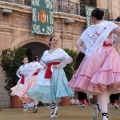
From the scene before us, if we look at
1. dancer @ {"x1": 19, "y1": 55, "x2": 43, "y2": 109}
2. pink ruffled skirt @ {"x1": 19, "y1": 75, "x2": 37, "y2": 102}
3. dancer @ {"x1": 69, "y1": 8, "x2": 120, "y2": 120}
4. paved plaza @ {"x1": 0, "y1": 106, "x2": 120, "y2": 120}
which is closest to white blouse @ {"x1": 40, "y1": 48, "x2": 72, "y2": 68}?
paved plaza @ {"x1": 0, "y1": 106, "x2": 120, "y2": 120}

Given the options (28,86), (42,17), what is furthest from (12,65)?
(42,17)

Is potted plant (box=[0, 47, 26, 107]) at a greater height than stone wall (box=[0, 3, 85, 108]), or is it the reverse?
stone wall (box=[0, 3, 85, 108])

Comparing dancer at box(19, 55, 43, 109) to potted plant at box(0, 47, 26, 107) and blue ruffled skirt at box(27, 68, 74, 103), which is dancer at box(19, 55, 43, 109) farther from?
blue ruffled skirt at box(27, 68, 74, 103)

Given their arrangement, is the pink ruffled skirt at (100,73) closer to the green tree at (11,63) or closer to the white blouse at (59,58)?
the white blouse at (59,58)

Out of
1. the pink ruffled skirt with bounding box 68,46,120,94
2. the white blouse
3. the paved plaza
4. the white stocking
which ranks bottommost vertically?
the paved plaza

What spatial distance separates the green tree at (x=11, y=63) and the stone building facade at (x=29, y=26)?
1167 mm

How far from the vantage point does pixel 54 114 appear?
6.68m

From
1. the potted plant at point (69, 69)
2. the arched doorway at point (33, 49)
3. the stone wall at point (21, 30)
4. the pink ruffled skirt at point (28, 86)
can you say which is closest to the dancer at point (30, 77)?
the pink ruffled skirt at point (28, 86)

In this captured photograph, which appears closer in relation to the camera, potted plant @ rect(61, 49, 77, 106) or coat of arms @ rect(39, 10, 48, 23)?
potted plant @ rect(61, 49, 77, 106)

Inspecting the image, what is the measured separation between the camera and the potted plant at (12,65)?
45.9 feet

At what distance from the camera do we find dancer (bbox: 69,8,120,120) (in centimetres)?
455

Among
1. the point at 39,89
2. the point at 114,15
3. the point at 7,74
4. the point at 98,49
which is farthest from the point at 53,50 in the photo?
the point at 114,15

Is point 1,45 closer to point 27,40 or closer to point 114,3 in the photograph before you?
point 27,40

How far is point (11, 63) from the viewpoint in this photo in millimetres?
14039
